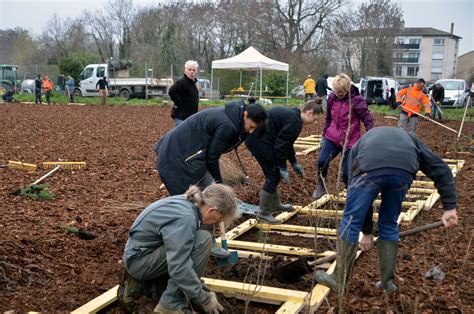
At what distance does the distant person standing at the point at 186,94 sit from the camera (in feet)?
23.0

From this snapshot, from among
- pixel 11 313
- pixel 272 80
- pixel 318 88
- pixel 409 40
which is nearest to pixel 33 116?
pixel 318 88

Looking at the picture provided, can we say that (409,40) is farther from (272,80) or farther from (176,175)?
(176,175)

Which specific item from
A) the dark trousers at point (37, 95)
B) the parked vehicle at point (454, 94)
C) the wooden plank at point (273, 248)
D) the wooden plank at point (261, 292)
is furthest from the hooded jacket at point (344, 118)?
the parked vehicle at point (454, 94)

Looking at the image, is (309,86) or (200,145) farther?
(309,86)

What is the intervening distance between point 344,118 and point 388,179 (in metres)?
2.84

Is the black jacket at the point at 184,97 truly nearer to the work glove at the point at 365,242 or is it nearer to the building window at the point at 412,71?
the work glove at the point at 365,242

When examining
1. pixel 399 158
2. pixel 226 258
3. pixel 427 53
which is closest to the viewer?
pixel 399 158

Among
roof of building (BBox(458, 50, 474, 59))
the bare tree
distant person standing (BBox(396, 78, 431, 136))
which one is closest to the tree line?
the bare tree

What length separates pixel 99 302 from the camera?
3279 mm

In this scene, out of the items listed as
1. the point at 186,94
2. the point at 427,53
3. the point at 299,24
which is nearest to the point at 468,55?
the point at 427,53

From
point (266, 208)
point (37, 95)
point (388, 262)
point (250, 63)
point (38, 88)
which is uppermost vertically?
point (250, 63)

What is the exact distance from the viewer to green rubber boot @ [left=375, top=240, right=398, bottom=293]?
11.4 feet

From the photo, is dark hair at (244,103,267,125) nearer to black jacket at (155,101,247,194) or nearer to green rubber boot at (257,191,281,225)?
black jacket at (155,101,247,194)

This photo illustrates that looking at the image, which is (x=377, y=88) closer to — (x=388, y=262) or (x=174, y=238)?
(x=388, y=262)
